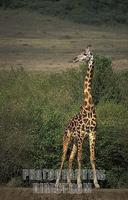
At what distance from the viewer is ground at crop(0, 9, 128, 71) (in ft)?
119

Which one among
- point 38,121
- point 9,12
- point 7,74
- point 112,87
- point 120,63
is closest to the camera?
point 38,121

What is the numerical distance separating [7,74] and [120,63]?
33.8 ft

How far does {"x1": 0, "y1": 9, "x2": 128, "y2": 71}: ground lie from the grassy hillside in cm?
146

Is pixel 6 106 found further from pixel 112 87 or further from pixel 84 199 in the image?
pixel 112 87

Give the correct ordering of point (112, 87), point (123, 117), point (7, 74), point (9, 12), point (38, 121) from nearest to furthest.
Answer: point (38, 121), point (123, 117), point (112, 87), point (7, 74), point (9, 12)

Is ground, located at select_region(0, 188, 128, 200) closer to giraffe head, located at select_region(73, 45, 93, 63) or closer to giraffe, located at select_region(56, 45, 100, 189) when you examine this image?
→ giraffe, located at select_region(56, 45, 100, 189)

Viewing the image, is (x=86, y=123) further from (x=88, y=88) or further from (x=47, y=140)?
(x=47, y=140)

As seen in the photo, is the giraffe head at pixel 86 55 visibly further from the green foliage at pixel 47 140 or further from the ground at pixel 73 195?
the green foliage at pixel 47 140

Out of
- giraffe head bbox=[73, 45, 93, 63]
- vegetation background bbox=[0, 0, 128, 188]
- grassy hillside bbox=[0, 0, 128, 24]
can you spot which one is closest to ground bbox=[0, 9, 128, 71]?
grassy hillside bbox=[0, 0, 128, 24]

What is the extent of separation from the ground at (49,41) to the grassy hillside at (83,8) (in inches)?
57.5

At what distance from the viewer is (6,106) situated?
1647cm

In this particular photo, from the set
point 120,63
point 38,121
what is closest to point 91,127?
point 38,121

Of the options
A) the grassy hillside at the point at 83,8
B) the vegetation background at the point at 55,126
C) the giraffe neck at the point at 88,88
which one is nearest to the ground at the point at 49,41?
the grassy hillside at the point at 83,8

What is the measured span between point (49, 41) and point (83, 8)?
14535 mm
